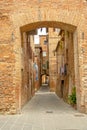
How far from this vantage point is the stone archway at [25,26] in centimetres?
1219

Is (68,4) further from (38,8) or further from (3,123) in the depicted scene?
(3,123)

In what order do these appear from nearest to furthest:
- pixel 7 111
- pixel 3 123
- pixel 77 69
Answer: pixel 3 123
pixel 7 111
pixel 77 69

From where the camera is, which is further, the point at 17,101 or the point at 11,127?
the point at 17,101

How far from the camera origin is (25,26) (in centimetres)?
1278

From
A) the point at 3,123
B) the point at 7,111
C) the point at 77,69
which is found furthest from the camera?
the point at 77,69

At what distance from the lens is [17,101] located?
12.2 m

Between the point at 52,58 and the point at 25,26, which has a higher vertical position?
the point at 25,26

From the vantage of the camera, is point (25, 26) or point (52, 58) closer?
point (25, 26)

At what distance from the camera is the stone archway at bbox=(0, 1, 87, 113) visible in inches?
480

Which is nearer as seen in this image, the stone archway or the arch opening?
the stone archway

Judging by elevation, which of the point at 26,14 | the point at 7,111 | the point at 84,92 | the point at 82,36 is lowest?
the point at 7,111

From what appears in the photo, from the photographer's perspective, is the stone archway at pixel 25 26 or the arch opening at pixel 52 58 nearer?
the stone archway at pixel 25 26

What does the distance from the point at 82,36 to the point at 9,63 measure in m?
3.42

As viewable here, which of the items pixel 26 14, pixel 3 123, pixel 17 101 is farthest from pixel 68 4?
pixel 3 123
